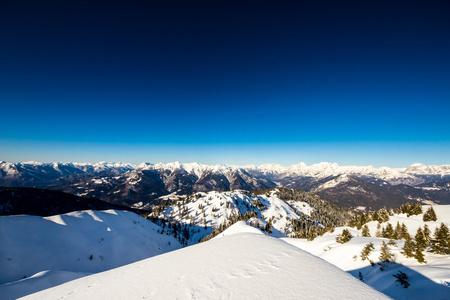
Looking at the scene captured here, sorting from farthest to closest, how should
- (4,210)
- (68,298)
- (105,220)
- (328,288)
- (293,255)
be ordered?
(4,210) → (105,220) → (293,255) → (68,298) → (328,288)

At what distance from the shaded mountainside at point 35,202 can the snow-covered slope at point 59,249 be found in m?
141

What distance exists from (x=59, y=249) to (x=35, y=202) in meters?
166

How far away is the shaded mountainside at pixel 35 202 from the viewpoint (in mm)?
121125

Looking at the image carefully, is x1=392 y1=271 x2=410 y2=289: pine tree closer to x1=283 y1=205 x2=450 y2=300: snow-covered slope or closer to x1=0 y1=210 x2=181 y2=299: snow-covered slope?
x1=283 y1=205 x2=450 y2=300: snow-covered slope

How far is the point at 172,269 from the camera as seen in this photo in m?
9.39

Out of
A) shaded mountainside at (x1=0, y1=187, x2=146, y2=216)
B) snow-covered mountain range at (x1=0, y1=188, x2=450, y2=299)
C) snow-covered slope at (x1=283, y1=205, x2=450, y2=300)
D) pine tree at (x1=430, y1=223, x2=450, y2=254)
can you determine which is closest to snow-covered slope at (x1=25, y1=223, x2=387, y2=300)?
snow-covered mountain range at (x1=0, y1=188, x2=450, y2=299)

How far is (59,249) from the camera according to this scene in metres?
28.7

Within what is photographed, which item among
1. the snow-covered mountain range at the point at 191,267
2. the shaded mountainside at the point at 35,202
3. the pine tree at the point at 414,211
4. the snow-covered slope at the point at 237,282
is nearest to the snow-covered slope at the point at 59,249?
the snow-covered mountain range at the point at 191,267

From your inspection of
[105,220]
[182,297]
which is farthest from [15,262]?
[182,297]

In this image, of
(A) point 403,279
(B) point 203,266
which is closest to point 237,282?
(B) point 203,266

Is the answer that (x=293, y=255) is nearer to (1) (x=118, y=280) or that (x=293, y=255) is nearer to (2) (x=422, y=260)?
(1) (x=118, y=280)

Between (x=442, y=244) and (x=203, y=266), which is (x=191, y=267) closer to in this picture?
(x=203, y=266)

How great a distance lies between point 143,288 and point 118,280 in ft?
9.57

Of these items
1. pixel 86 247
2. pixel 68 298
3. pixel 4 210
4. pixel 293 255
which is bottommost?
pixel 4 210
